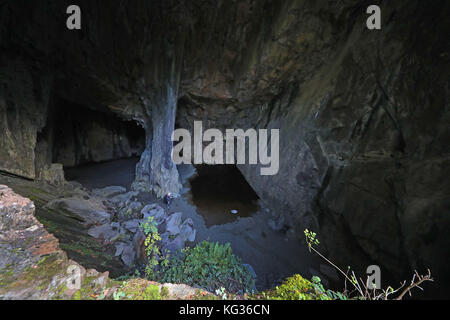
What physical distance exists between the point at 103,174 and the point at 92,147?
3206mm

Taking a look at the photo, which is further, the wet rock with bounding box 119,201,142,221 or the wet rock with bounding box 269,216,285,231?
the wet rock with bounding box 269,216,285,231

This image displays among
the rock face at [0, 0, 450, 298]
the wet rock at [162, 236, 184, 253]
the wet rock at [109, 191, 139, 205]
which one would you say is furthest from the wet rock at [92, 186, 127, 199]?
the wet rock at [162, 236, 184, 253]

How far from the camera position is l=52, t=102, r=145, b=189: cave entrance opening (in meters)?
7.03

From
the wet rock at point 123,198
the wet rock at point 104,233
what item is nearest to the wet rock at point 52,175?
the wet rock at point 123,198

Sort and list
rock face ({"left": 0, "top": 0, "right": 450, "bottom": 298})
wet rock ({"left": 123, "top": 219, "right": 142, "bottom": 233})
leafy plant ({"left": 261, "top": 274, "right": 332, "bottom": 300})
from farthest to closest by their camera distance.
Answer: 1. wet rock ({"left": 123, "top": 219, "right": 142, "bottom": 233})
2. rock face ({"left": 0, "top": 0, "right": 450, "bottom": 298})
3. leafy plant ({"left": 261, "top": 274, "right": 332, "bottom": 300})

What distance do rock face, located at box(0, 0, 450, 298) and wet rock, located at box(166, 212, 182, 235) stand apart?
185 cm

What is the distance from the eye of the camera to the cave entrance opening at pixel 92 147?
703 centimetres

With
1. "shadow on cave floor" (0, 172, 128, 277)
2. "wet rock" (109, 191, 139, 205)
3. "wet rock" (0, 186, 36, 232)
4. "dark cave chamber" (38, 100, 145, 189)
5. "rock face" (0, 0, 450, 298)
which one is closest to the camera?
"wet rock" (0, 186, 36, 232)

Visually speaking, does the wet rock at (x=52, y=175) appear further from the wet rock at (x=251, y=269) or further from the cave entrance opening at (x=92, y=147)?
the wet rock at (x=251, y=269)

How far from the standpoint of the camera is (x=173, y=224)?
159 inches

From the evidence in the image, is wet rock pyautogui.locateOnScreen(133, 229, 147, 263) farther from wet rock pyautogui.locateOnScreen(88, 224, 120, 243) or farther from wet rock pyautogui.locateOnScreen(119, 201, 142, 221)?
wet rock pyautogui.locateOnScreen(119, 201, 142, 221)

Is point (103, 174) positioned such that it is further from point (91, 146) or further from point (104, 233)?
point (104, 233)

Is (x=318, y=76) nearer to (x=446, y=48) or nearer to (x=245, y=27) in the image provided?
(x=446, y=48)

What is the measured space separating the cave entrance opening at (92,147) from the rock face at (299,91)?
6.34ft
